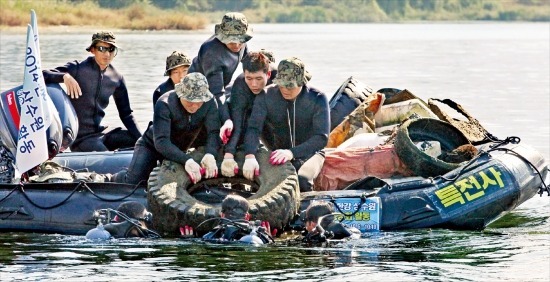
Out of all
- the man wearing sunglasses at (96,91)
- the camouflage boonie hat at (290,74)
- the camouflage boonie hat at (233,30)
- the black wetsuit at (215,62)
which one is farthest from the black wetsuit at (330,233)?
the man wearing sunglasses at (96,91)

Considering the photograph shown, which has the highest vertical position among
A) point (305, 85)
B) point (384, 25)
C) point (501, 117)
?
point (305, 85)

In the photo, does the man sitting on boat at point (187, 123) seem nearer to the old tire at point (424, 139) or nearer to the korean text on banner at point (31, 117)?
the korean text on banner at point (31, 117)

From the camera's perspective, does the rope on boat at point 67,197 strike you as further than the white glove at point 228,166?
Yes

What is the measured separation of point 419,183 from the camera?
48.3 ft

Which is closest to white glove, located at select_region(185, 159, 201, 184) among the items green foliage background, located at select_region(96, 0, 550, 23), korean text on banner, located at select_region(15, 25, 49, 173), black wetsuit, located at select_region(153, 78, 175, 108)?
black wetsuit, located at select_region(153, 78, 175, 108)

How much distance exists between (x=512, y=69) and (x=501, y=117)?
19.2 metres

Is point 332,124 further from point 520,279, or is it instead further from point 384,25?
point 384,25

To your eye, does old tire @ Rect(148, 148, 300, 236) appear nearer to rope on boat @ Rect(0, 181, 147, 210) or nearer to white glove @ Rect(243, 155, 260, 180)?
white glove @ Rect(243, 155, 260, 180)

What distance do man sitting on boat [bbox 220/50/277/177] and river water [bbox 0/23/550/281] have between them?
3.20ft

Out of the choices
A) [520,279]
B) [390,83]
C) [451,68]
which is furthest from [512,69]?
[520,279]

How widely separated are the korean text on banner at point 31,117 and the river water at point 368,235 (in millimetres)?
950

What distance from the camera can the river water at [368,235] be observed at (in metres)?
12.5

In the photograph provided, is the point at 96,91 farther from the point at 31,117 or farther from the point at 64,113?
the point at 31,117

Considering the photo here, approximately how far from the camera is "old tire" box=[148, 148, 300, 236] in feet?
45.1
